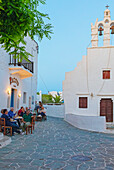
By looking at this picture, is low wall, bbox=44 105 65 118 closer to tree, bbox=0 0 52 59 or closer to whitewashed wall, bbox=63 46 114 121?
whitewashed wall, bbox=63 46 114 121

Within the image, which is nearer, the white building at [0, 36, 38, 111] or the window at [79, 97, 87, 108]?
the white building at [0, 36, 38, 111]

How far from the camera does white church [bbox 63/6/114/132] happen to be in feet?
57.7

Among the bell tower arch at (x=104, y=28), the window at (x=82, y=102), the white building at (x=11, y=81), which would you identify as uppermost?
the bell tower arch at (x=104, y=28)

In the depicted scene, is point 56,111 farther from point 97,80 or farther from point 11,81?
point 11,81

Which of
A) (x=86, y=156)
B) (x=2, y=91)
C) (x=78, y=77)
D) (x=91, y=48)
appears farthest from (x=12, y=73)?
(x=86, y=156)

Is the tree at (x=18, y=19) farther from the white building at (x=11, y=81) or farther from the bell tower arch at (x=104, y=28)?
the bell tower arch at (x=104, y=28)

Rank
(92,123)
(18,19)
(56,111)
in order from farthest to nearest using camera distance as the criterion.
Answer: (56,111), (92,123), (18,19)

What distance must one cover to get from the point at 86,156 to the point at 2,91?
8901 mm

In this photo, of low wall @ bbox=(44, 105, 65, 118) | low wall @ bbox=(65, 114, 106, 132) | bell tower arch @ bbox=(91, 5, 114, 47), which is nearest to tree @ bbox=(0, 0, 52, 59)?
low wall @ bbox=(65, 114, 106, 132)

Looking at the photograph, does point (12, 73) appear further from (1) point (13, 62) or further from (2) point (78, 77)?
(2) point (78, 77)

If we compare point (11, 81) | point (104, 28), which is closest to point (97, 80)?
point (104, 28)

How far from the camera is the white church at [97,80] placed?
17578 mm

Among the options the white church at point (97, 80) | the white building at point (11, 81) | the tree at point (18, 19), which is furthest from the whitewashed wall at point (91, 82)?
the tree at point (18, 19)

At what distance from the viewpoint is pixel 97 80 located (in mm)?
17859
